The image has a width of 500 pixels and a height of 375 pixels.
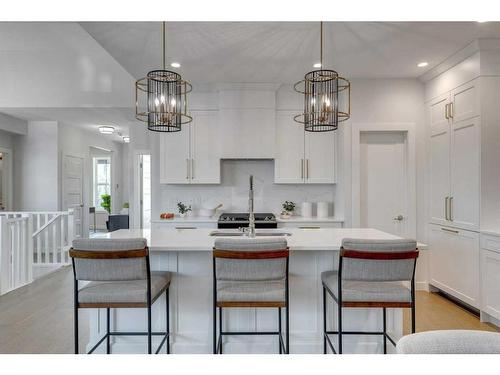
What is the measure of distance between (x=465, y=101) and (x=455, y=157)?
22.8 inches

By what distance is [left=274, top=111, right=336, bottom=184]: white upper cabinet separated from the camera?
443 centimetres

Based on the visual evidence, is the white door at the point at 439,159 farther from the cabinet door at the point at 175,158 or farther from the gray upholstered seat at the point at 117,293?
the gray upholstered seat at the point at 117,293

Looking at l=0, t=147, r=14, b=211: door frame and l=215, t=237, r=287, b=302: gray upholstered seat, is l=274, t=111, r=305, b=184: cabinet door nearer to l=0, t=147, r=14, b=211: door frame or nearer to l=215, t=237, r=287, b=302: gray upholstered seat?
l=215, t=237, r=287, b=302: gray upholstered seat

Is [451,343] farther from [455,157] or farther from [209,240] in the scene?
[455,157]

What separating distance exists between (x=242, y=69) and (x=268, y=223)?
1.86m

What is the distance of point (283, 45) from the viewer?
323 centimetres

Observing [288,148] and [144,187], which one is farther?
[144,187]

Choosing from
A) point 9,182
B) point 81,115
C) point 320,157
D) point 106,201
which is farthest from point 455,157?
point 106,201

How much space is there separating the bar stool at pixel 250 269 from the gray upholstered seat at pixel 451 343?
1031 millimetres

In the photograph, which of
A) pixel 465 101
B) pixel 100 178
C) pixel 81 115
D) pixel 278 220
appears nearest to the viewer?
pixel 465 101

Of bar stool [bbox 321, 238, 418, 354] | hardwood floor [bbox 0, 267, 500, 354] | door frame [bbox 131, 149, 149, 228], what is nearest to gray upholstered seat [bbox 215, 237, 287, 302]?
bar stool [bbox 321, 238, 418, 354]

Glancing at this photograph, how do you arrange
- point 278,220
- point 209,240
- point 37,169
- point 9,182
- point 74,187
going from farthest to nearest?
1. point 74,187
2. point 37,169
3. point 9,182
4. point 278,220
5. point 209,240

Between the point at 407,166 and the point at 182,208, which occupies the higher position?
the point at 407,166
